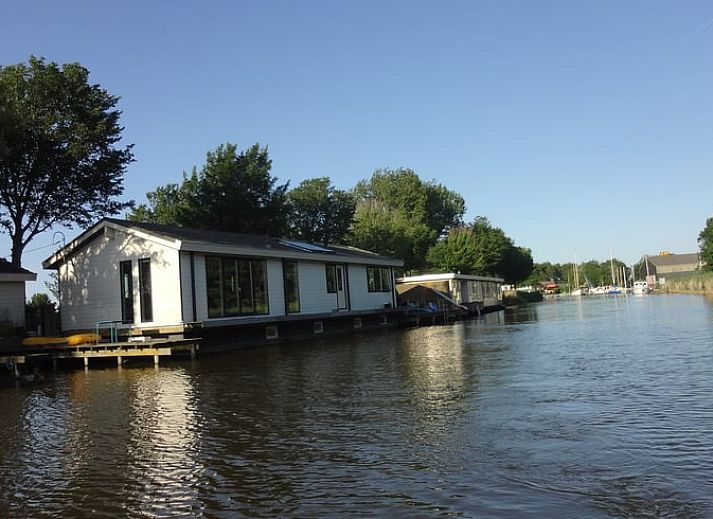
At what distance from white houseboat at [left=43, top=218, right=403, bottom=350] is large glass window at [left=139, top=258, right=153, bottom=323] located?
33 millimetres

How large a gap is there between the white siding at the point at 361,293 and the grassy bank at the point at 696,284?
3944cm

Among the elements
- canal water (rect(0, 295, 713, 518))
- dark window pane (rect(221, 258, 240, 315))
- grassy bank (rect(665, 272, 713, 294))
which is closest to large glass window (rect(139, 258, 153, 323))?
dark window pane (rect(221, 258, 240, 315))

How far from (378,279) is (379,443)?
26383mm

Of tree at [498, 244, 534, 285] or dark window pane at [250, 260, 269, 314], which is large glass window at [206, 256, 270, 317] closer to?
dark window pane at [250, 260, 269, 314]

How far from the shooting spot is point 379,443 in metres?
6.93

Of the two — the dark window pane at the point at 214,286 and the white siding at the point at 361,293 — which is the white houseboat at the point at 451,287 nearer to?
the white siding at the point at 361,293

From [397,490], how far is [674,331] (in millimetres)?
17179

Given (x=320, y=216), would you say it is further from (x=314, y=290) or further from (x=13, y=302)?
(x=13, y=302)

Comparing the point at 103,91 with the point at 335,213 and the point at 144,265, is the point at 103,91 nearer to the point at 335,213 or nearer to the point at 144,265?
the point at 144,265

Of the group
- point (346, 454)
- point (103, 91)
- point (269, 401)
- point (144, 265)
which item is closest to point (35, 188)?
point (103, 91)

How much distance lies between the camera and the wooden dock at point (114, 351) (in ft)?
56.2

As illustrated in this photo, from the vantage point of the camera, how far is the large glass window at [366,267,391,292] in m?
32.3

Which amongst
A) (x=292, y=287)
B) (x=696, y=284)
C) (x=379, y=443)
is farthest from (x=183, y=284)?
(x=696, y=284)

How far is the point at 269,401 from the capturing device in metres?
10.2
